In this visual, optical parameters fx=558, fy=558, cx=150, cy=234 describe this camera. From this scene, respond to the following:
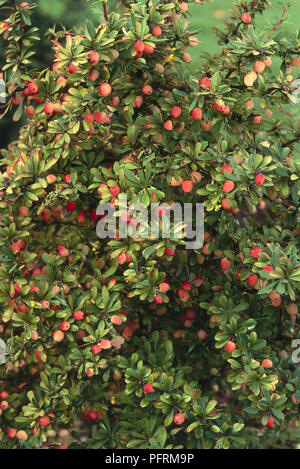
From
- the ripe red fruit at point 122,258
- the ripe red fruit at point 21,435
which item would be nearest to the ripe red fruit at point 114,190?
the ripe red fruit at point 122,258

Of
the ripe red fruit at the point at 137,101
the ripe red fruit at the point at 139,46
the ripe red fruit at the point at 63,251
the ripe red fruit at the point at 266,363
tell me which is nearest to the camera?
the ripe red fruit at the point at 139,46

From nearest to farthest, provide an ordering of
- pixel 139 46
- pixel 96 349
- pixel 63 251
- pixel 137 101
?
pixel 139 46, pixel 96 349, pixel 137 101, pixel 63 251

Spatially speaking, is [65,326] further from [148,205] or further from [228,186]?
[228,186]

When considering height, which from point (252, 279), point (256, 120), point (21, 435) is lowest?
point (21, 435)

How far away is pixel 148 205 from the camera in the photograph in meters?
1.85

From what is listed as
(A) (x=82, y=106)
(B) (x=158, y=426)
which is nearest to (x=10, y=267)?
(A) (x=82, y=106)

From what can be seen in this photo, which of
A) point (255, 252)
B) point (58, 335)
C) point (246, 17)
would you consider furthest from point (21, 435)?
point (246, 17)

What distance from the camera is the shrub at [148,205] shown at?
6.17ft

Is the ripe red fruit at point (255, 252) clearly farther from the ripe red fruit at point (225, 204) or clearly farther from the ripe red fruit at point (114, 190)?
the ripe red fruit at point (114, 190)

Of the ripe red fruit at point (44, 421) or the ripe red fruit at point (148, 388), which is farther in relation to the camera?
the ripe red fruit at point (44, 421)

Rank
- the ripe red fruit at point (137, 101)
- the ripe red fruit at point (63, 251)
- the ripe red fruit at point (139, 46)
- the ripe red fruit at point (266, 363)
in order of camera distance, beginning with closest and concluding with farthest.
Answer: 1. the ripe red fruit at point (139, 46)
2. the ripe red fruit at point (266, 363)
3. the ripe red fruit at point (137, 101)
4. the ripe red fruit at point (63, 251)

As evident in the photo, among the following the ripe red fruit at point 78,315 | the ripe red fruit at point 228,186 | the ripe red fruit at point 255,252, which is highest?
the ripe red fruit at point 228,186

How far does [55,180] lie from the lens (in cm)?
205

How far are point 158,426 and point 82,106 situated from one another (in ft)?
4.03
